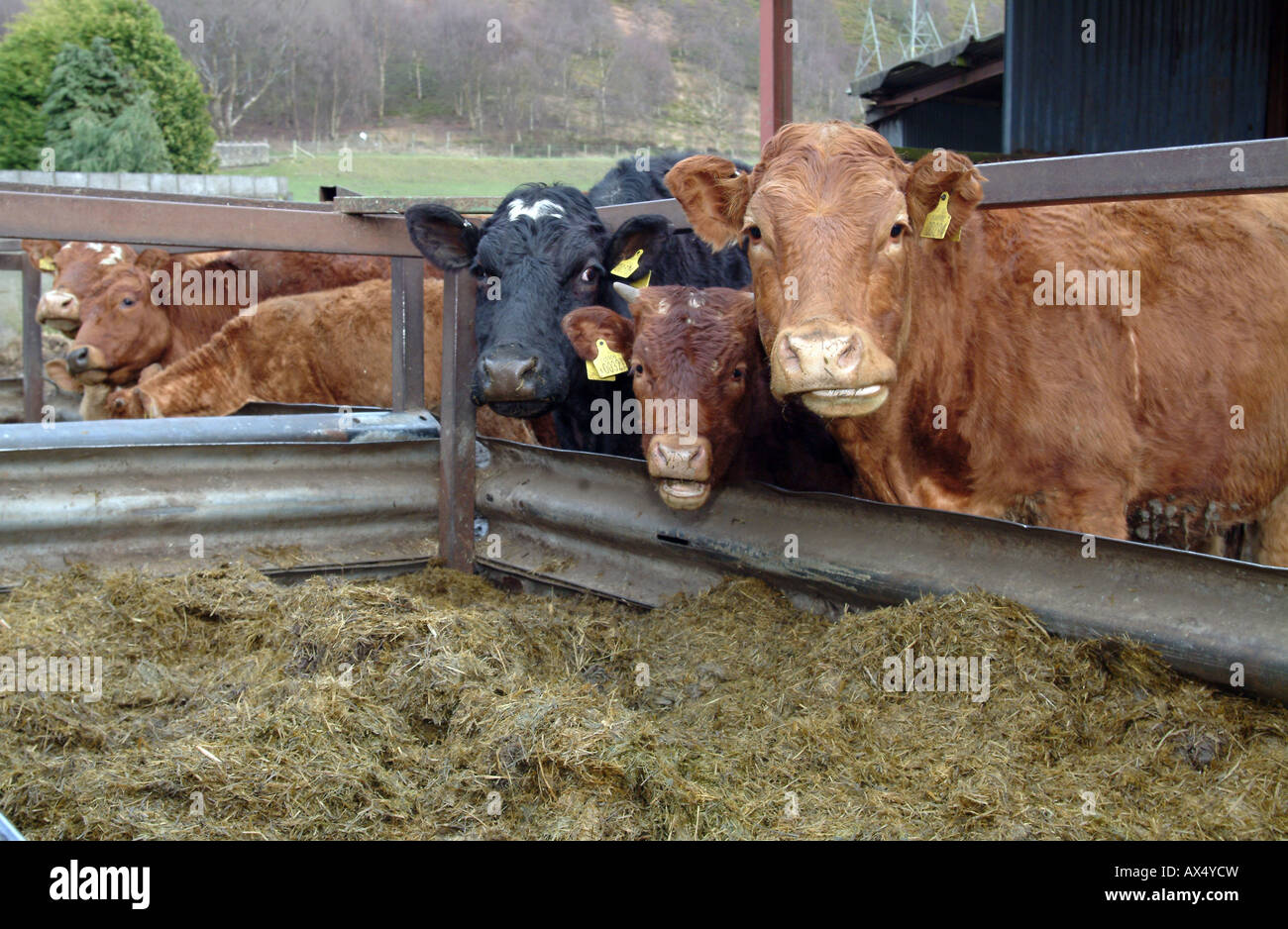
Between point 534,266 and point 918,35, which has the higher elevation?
point 918,35

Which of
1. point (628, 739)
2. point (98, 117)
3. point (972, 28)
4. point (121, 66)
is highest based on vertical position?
point (972, 28)

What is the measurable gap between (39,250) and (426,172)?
1118 inches

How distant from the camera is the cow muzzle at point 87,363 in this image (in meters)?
7.64

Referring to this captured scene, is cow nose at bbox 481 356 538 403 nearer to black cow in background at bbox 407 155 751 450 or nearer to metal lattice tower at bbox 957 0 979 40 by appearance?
black cow in background at bbox 407 155 751 450

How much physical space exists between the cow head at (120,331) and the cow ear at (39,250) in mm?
496

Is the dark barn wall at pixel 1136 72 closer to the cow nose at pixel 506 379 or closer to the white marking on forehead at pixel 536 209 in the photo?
the white marking on forehead at pixel 536 209

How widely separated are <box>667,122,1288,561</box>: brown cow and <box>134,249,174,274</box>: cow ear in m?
6.46

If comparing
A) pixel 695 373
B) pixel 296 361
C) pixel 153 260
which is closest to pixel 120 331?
pixel 153 260

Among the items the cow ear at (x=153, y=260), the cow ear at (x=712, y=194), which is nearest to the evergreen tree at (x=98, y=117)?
the cow ear at (x=153, y=260)

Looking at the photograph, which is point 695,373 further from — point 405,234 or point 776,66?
point 776,66

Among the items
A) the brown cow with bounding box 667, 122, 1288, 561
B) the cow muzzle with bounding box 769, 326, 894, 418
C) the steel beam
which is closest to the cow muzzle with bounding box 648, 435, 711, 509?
the brown cow with bounding box 667, 122, 1288, 561

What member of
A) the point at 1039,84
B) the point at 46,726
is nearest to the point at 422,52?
the point at 1039,84

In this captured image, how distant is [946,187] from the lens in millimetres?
3102

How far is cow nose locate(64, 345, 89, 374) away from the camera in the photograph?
25.0 ft
